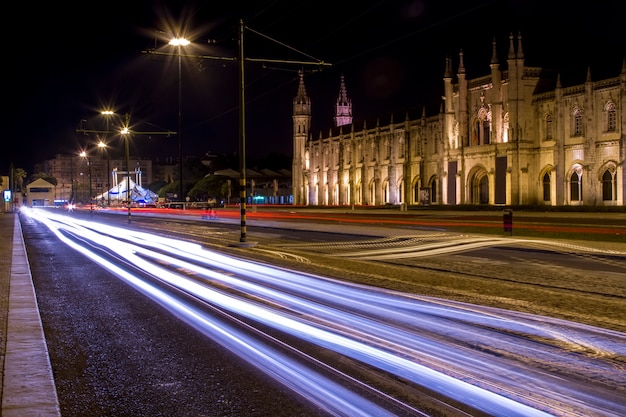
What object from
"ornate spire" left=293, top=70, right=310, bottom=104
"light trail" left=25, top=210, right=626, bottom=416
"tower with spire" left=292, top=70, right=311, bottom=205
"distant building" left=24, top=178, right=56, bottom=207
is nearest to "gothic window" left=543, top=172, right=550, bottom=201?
"light trail" left=25, top=210, right=626, bottom=416

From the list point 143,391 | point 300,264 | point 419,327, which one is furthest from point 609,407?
point 300,264

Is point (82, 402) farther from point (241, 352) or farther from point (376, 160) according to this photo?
point (376, 160)

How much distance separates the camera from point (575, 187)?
5844 centimetres

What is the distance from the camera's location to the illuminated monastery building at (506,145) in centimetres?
5566

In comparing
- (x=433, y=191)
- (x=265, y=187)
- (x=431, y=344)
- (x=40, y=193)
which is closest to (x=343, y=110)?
(x=265, y=187)

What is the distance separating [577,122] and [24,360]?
59822 millimetres

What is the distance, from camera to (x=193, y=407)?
536cm

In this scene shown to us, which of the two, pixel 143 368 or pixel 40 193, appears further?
pixel 40 193

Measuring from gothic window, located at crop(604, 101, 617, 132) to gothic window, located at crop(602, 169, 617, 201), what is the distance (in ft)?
12.5

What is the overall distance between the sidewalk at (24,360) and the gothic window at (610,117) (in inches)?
2117

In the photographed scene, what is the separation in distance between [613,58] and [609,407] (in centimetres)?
6673

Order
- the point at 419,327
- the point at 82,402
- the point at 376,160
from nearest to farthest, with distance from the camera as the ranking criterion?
1. the point at 82,402
2. the point at 419,327
3. the point at 376,160

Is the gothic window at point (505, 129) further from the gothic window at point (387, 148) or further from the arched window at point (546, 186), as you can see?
the gothic window at point (387, 148)

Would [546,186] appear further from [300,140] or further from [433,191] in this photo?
[300,140]
